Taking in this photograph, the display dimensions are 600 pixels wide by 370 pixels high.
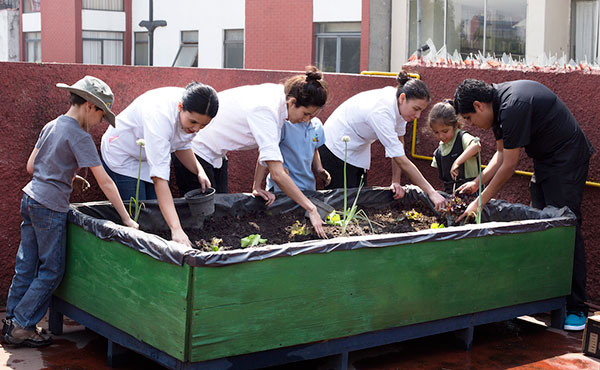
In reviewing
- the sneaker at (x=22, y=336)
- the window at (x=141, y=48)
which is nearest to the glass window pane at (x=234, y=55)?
the window at (x=141, y=48)

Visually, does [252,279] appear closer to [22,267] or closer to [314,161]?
[22,267]

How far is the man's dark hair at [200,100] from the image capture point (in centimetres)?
383

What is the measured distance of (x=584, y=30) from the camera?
11781 millimetres

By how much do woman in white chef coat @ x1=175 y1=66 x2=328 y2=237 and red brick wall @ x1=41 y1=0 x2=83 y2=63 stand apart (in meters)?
20.5

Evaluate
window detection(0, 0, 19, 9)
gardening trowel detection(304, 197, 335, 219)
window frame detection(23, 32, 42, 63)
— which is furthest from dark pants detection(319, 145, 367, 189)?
window detection(0, 0, 19, 9)

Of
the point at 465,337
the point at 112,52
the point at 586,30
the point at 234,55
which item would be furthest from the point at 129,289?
the point at 112,52

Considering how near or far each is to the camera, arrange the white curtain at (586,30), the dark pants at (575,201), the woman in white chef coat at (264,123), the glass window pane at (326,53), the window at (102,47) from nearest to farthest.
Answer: the woman in white chef coat at (264,123)
the dark pants at (575,201)
the white curtain at (586,30)
the glass window pane at (326,53)
the window at (102,47)

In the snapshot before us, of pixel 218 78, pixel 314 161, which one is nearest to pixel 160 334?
pixel 314 161

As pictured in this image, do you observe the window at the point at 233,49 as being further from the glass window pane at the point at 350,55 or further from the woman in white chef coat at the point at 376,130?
the woman in white chef coat at the point at 376,130

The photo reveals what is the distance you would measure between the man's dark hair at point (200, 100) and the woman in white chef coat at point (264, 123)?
1.49 ft

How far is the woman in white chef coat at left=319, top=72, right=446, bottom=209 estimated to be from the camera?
4.85 meters

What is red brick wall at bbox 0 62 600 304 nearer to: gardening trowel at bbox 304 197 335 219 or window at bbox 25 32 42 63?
gardening trowel at bbox 304 197 335 219

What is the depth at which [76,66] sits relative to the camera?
4.97 metres

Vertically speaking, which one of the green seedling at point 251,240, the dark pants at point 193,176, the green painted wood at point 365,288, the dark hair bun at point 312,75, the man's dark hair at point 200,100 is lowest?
the green painted wood at point 365,288
